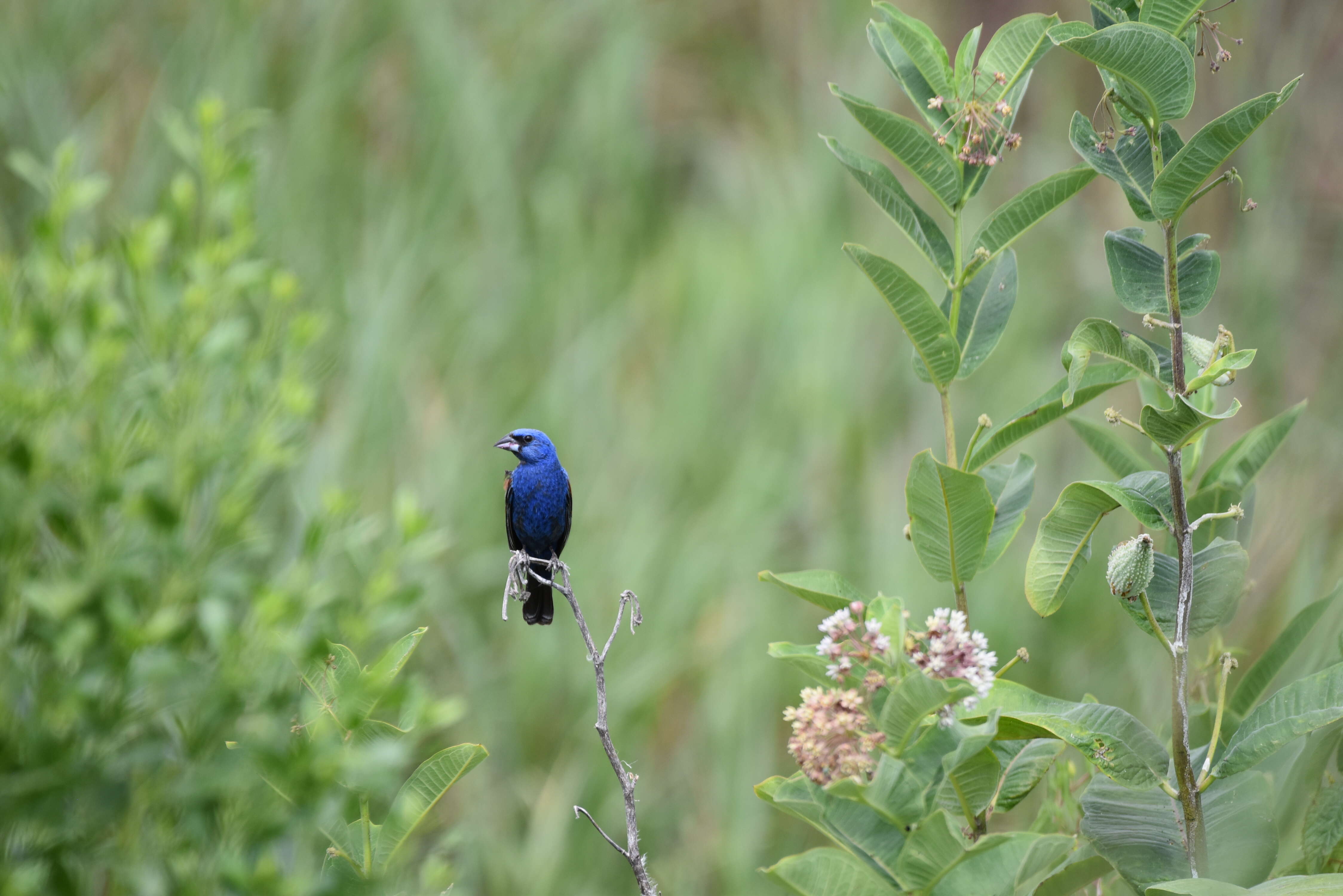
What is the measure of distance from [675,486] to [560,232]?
5.28 ft

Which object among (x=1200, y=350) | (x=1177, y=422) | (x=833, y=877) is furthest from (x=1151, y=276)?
(x=833, y=877)

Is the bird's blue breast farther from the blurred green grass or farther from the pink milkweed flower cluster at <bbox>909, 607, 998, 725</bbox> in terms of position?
the pink milkweed flower cluster at <bbox>909, 607, 998, 725</bbox>

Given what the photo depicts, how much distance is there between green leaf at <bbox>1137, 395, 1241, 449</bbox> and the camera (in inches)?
44.1

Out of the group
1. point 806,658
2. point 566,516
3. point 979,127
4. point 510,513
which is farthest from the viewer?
point 566,516

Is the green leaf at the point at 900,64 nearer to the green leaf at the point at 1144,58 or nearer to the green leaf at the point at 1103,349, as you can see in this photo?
the green leaf at the point at 1144,58

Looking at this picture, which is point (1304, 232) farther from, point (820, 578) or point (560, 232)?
point (820, 578)

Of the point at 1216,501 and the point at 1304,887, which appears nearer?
the point at 1304,887

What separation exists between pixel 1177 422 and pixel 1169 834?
0.47 m

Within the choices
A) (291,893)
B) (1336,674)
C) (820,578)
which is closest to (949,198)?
(820,578)

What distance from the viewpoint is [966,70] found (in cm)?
146

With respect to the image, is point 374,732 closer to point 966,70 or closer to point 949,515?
point 949,515

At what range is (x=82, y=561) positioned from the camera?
1.24 m

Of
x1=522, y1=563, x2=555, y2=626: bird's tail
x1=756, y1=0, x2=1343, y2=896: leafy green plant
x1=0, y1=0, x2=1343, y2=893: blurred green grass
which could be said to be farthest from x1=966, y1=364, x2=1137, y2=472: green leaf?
x1=0, y1=0, x2=1343, y2=893: blurred green grass

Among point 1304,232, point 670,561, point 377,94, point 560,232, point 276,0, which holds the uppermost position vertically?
point 276,0
